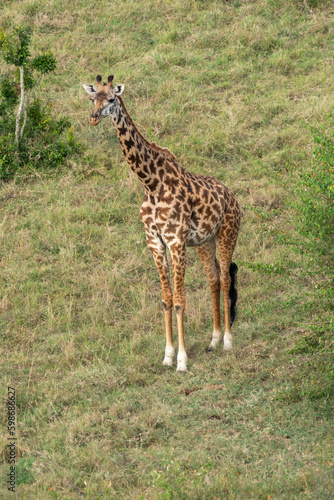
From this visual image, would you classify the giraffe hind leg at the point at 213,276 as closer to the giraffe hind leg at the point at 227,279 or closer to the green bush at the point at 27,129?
the giraffe hind leg at the point at 227,279

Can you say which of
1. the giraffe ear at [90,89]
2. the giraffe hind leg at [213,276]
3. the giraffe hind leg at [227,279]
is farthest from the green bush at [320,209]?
the giraffe ear at [90,89]

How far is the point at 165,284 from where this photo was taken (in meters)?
8.18

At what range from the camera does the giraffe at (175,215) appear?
7.77 m

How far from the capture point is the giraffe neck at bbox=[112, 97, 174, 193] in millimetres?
7586

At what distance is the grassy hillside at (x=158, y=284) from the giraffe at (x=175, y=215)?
0.49m

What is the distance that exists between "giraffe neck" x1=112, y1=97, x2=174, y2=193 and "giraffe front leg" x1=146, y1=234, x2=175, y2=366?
656 mm

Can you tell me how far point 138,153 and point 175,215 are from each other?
0.84 metres

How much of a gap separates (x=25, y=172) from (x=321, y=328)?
6.92 meters

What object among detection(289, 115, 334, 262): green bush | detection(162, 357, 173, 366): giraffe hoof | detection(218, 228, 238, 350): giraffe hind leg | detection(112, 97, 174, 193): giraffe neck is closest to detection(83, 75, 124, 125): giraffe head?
detection(112, 97, 174, 193): giraffe neck

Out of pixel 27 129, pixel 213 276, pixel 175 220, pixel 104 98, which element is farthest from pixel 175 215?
pixel 27 129

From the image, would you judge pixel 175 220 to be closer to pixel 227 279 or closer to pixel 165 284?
pixel 165 284

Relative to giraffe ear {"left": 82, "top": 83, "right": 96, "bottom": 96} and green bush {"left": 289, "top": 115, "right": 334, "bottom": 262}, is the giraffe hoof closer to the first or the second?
green bush {"left": 289, "top": 115, "right": 334, "bottom": 262}

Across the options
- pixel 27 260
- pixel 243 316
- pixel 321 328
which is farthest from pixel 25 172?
pixel 321 328

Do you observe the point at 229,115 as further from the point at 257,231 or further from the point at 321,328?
the point at 321,328
